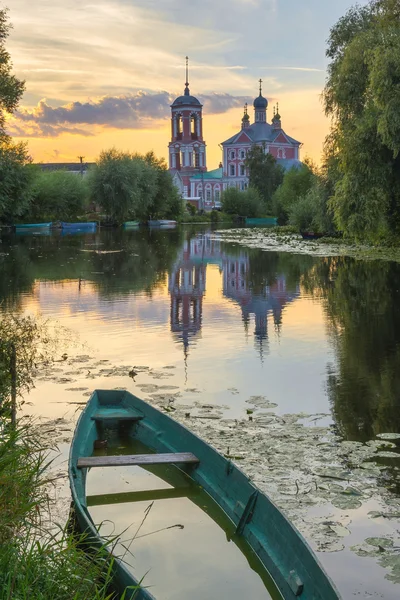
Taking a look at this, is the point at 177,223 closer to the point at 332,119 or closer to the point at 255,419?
the point at 332,119

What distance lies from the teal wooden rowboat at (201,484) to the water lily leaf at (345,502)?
1.16 m

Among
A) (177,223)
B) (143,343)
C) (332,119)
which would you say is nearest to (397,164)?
(332,119)

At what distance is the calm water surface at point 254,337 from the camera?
373 inches

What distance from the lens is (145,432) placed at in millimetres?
8094

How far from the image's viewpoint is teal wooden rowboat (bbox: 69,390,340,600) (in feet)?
15.8

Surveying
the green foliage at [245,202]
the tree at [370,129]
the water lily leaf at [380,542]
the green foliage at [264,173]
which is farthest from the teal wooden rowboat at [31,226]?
the water lily leaf at [380,542]

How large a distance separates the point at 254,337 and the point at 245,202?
77797 mm

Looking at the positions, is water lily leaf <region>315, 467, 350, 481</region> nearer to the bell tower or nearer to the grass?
the grass

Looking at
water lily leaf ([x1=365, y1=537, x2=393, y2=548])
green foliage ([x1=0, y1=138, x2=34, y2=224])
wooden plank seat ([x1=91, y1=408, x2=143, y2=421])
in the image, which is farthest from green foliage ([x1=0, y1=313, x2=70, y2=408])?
green foliage ([x1=0, y1=138, x2=34, y2=224])

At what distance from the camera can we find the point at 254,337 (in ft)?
51.4

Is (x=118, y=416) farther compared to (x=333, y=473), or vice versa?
(x=118, y=416)

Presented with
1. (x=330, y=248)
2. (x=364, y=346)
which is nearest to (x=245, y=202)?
(x=330, y=248)

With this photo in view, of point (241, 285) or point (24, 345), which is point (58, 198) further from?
point (24, 345)

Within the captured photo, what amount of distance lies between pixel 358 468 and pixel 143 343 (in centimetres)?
740
